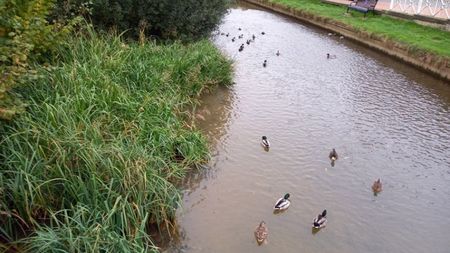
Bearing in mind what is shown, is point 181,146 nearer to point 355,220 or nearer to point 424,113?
point 355,220

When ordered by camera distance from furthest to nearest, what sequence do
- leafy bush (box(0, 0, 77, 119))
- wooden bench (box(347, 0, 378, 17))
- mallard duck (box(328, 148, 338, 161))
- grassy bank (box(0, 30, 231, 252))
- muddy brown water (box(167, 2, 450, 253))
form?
1. wooden bench (box(347, 0, 378, 17))
2. mallard duck (box(328, 148, 338, 161))
3. muddy brown water (box(167, 2, 450, 253))
4. leafy bush (box(0, 0, 77, 119))
5. grassy bank (box(0, 30, 231, 252))

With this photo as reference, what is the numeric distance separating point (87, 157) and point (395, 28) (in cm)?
1585

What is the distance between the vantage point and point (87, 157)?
5.74m

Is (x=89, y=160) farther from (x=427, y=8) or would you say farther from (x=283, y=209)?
(x=427, y=8)

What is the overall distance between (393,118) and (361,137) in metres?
1.68

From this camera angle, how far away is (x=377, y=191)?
25.2ft

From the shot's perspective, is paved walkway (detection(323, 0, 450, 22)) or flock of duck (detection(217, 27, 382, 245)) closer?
flock of duck (detection(217, 27, 382, 245))

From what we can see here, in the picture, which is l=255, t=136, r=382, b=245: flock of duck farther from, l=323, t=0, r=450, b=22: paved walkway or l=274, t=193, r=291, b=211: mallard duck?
l=323, t=0, r=450, b=22: paved walkway

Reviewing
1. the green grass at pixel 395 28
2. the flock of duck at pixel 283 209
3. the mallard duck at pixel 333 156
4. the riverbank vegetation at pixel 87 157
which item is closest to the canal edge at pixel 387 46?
the green grass at pixel 395 28

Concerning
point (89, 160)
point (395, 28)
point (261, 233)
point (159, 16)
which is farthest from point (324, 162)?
point (395, 28)

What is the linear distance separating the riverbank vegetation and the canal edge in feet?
31.7

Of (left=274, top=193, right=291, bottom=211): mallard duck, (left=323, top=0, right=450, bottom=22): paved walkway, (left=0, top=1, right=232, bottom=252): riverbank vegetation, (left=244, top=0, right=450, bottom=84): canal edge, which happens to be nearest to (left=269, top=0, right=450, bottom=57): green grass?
(left=244, top=0, right=450, bottom=84): canal edge

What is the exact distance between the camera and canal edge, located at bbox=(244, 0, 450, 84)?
1431 cm

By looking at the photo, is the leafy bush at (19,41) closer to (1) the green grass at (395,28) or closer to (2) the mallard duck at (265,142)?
(2) the mallard duck at (265,142)
